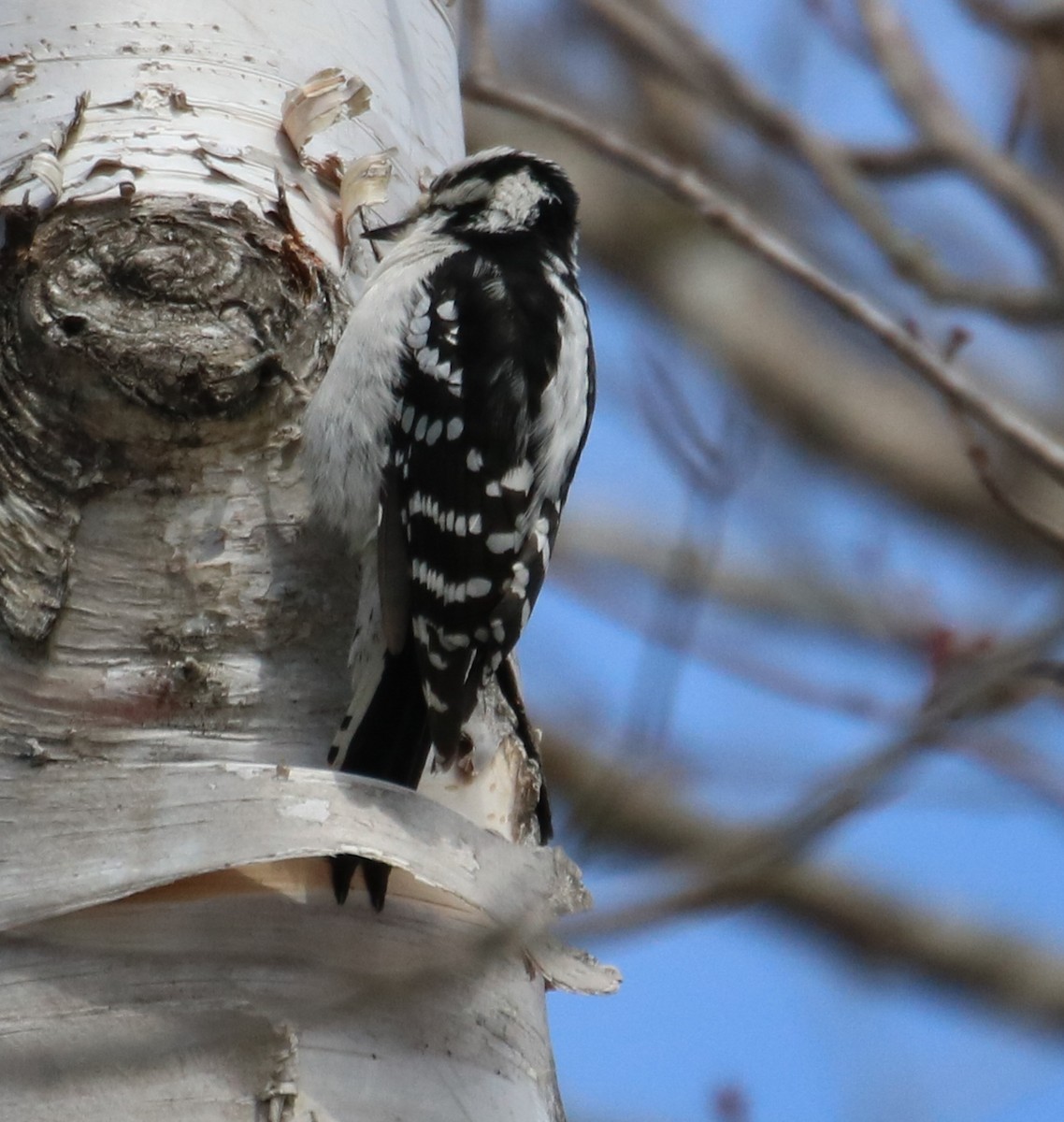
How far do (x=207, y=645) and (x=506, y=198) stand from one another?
5.02 feet

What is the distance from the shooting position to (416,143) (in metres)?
3.36

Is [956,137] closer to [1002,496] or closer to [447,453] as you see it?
[1002,496]

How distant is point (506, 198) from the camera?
12.1 feet

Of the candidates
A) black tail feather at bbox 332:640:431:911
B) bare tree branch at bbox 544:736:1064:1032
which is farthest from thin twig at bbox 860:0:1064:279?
bare tree branch at bbox 544:736:1064:1032

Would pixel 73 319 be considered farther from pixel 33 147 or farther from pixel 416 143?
pixel 416 143

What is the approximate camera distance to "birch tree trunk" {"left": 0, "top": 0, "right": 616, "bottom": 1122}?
211cm

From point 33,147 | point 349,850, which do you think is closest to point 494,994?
point 349,850

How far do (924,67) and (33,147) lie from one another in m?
1.46

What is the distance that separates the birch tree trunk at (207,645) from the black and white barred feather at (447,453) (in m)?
0.06

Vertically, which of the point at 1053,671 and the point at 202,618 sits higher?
the point at 1053,671

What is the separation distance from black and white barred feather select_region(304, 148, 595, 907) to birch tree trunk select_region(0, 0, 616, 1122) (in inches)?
2.5

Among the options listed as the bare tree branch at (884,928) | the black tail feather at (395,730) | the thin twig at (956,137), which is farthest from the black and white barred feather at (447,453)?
the bare tree branch at (884,928)

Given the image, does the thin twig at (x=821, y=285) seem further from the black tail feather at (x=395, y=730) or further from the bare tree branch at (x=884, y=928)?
the bare tree branch at (x=884, y=928)

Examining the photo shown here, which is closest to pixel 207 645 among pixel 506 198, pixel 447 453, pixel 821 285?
pixel 447 453
